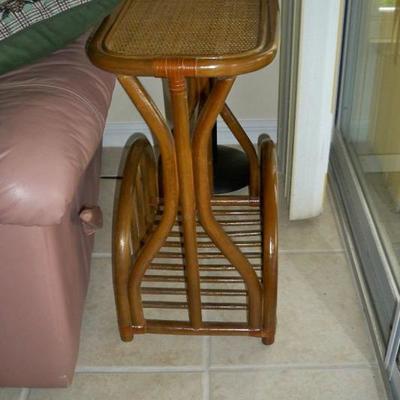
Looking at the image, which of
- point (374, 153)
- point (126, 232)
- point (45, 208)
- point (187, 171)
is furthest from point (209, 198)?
point (374, 153)

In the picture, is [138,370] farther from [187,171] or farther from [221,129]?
[221,129]

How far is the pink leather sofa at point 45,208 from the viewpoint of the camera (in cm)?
88

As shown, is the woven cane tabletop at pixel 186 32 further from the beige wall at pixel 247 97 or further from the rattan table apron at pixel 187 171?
the beige wall at pixel 247 97

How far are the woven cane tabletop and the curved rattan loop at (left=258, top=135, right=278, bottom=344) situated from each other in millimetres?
354

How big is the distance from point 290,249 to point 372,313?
0.30 meters

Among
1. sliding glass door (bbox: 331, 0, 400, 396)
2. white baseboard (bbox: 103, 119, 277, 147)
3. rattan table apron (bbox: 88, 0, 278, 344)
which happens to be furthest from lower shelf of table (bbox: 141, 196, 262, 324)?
white baseboard (bbox: 103, 119, 277, 147)

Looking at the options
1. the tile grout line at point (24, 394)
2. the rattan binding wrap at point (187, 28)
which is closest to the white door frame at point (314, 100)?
the rattan binding wrap at point (187, 28)

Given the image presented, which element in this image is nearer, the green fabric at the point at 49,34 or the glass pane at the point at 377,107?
the green fabric at the point at 49,34

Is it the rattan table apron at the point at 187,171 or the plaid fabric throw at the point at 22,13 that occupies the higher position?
the plaid fabric throw at the point at 22,13

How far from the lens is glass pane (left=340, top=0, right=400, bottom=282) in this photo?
1.48 meters

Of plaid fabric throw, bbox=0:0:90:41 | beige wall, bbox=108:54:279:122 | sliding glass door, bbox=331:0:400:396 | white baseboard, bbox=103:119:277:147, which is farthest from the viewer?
white baseboard, bbox=103:119:277:147

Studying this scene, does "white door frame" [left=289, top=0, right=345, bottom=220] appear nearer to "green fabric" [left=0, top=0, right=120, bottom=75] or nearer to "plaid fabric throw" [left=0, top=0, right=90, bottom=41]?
"green fabric" [left=0, top=0, right=120, bottom=75]

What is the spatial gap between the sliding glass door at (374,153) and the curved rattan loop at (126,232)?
1.83ft

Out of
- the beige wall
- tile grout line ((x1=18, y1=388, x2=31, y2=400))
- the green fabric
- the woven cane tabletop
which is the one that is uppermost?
the woven cane tabletop
